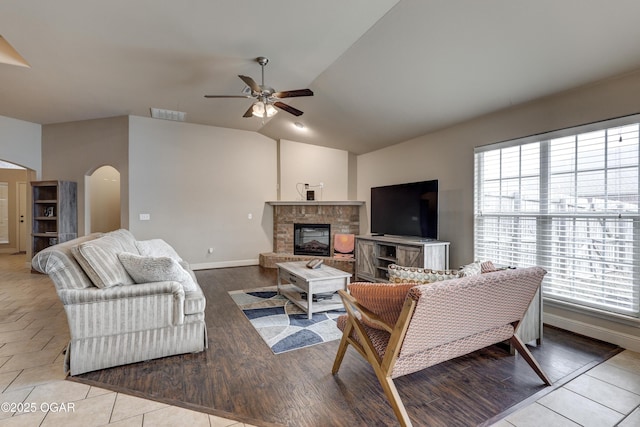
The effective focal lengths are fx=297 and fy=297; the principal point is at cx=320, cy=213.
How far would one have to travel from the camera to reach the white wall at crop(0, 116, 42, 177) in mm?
5320

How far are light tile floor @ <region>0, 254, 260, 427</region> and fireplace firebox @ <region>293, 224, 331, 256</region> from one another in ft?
13.4

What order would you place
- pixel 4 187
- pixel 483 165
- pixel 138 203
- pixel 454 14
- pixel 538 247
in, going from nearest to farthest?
pixel 454 14
pixel 538 247
pixel 483 165
pixel 138 203
pixel 4 187

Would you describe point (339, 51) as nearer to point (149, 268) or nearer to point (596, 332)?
point (149, 268)

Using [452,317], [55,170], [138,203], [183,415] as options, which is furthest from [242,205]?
[452,317]

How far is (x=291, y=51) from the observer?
331cm

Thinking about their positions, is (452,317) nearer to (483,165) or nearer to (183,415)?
(183,415)

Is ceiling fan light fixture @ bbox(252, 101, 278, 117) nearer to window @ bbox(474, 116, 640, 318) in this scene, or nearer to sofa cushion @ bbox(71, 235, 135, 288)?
sofa cushion @ bbox(71, 235, 135, 288)

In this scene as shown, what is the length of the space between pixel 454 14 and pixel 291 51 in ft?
5.50

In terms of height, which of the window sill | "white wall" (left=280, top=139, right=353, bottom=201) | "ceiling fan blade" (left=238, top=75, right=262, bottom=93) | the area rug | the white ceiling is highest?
the white ceiling

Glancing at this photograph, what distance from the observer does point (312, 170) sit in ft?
21.5

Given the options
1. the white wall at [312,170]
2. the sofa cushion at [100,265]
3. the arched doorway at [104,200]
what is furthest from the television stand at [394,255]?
the arched doorway at [104,200]

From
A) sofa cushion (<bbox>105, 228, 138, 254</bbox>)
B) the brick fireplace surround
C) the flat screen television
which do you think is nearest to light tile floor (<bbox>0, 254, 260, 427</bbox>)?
sofa cushion (<bbox>105, 228, 138, 254</bbox>)

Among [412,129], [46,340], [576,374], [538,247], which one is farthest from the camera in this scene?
[412,129]

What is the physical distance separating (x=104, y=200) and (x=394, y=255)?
22.2ft
